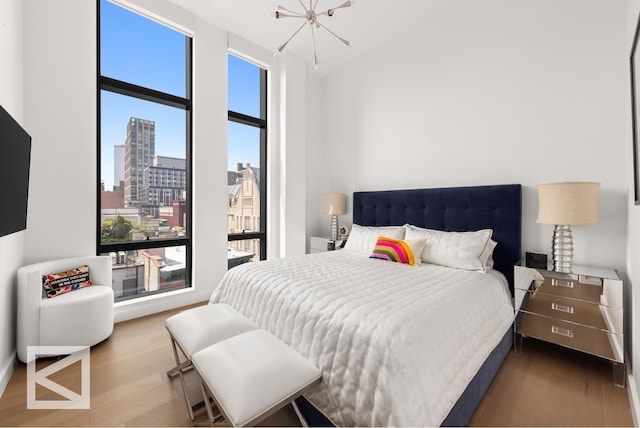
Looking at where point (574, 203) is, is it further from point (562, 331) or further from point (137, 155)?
point (137, 155)

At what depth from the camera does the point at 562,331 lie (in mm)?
1971

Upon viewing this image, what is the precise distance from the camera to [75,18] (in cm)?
249

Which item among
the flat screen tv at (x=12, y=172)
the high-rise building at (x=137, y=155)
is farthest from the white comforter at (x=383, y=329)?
the high-rise building at (x=137, y=155)

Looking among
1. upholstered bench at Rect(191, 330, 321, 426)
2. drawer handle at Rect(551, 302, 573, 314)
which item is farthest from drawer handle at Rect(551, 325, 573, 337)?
upholstered bench at Rect(191, 330, 321, 426)

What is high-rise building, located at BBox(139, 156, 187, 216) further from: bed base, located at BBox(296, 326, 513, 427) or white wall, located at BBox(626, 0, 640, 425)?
white wall, located at BBox(626, 0, 640, 425)

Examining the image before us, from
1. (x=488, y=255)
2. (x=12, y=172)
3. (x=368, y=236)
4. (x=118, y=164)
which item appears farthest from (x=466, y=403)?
(x=118, y=164)

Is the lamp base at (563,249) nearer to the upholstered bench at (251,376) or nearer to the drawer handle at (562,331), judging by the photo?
the drawer handle at (562,331)

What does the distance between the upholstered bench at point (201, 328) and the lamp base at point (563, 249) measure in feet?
7.54

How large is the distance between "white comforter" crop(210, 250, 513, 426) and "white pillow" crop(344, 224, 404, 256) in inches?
30.3

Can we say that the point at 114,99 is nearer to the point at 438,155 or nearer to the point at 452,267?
the point at 438,155

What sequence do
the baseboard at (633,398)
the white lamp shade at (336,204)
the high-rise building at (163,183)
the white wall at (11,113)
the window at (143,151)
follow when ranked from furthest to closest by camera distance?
the white lamp shade at (336,204), the high-rise building at (163,183), the window at (143,151), the white wall at (11,113), the baseboard at (633,398)

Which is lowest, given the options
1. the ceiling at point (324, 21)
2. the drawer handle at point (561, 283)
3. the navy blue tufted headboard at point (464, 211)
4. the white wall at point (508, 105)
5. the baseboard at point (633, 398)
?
the baseboard at point (633, 398)

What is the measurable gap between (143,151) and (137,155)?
76 mm

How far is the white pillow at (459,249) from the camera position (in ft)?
7.63
